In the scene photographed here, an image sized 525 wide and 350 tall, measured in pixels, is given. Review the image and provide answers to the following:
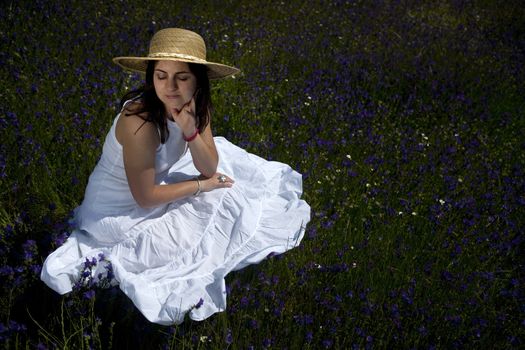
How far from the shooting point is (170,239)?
94.9 inches

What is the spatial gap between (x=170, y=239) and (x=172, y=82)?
792 mm

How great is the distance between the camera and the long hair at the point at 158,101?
2197 millimetres

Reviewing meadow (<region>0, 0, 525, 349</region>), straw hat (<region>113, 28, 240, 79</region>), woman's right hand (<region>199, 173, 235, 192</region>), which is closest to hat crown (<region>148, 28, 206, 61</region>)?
straw hat (<region>113, 28, 240, 79</region>)

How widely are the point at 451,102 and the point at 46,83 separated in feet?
12.6

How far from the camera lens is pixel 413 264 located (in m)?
2.73

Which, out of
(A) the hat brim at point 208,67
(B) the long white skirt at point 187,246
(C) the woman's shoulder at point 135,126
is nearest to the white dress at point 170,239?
(B) the long white skirt at point 187,246

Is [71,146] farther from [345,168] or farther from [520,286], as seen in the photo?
[520,286]

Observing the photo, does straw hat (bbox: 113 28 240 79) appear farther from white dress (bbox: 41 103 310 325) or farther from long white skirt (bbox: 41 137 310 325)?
long white skirt (bbox: 41 137 310 325)

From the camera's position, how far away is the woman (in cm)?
213

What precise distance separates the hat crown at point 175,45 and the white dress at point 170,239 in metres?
0.37

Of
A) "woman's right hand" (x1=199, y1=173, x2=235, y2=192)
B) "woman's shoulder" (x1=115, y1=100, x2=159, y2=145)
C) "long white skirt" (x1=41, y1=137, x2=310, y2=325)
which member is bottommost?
"long white skirt" (x1=41, y1=137, x2=310, y2=325)

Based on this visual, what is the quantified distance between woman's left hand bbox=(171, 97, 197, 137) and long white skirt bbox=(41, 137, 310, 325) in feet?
1.63

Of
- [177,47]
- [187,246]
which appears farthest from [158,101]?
[187,246]

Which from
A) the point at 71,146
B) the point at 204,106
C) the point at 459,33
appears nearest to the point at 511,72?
the point at 459,33
